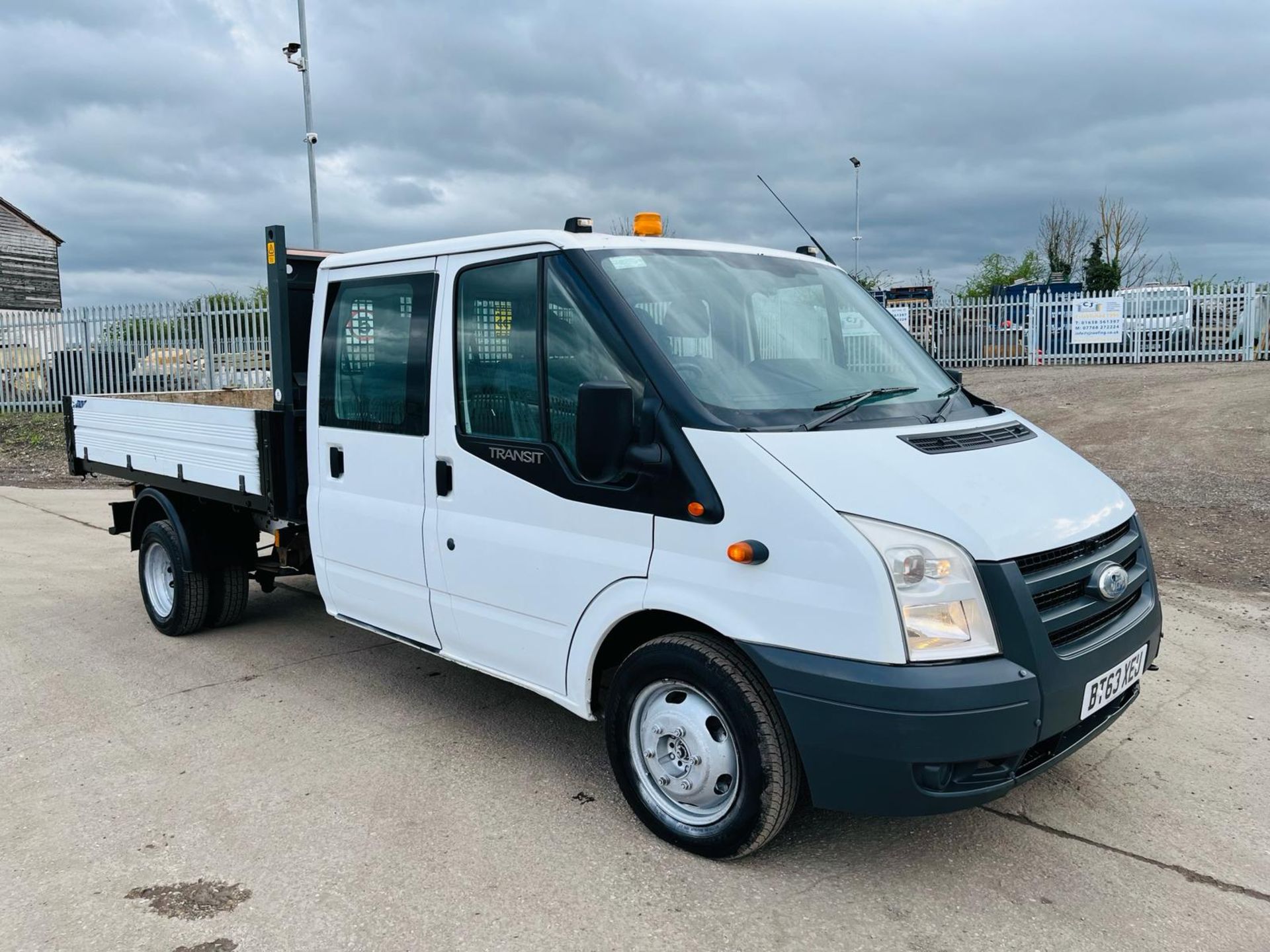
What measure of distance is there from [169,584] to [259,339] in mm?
14497

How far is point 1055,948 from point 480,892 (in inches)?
68.4

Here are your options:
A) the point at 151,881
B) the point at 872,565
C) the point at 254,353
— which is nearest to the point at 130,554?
the point at 151,881

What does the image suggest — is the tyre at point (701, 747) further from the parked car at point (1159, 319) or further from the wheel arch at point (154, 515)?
the parked car at point (1159, 319)

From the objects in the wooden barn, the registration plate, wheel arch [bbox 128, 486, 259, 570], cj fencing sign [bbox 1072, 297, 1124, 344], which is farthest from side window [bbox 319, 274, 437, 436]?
the wooden barn

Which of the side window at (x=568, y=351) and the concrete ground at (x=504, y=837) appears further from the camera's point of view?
the side window at (x=568, y=351)

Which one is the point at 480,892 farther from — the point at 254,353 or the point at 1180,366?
the point at 1180,366

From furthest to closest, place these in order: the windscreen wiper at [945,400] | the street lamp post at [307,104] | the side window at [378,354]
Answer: the street lamp post at [307,104]
the side window at [378,354]
the windscreen wiper at [945,400]

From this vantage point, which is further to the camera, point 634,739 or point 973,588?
point 634,739

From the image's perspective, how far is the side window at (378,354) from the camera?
4.24 metres

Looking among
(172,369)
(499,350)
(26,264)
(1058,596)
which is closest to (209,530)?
(499,350)

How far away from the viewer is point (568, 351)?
12.0 feet

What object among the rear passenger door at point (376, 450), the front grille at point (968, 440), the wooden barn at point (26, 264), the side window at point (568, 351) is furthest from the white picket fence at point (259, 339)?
the wooden barn at point (26, 264)

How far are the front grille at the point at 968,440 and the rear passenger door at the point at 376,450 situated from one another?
200cm

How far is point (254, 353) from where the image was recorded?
64.8 ft
